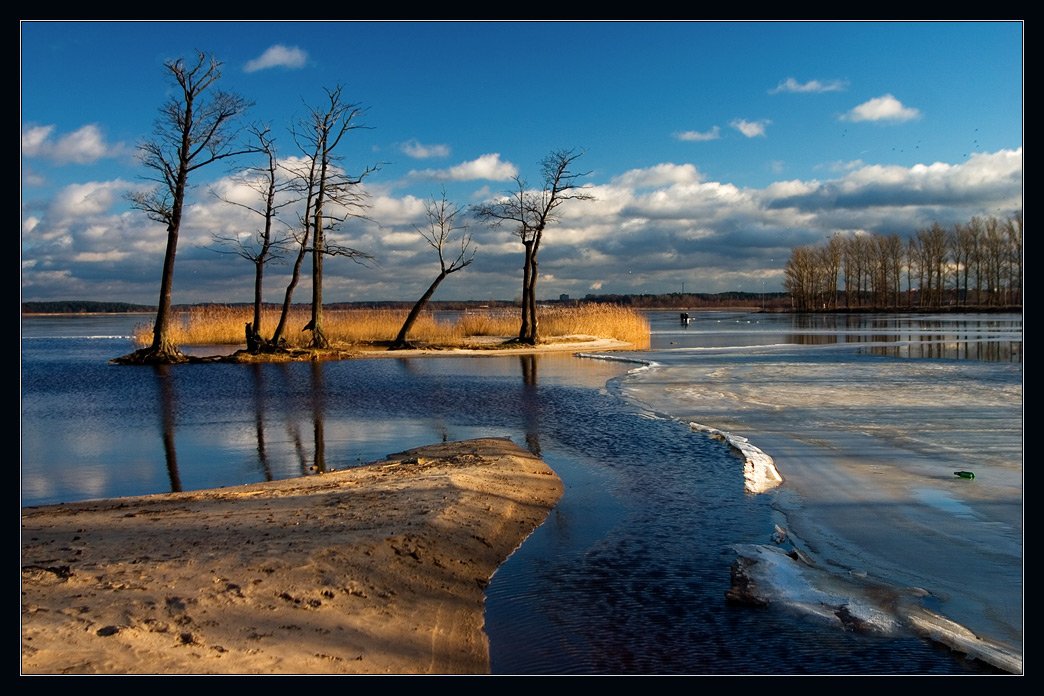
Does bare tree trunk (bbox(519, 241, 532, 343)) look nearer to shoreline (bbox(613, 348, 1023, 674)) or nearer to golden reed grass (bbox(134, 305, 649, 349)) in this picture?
golden reed grass (bbox(134, 305, 649, 349))

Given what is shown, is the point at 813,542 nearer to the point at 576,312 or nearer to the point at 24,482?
the point at 24,482

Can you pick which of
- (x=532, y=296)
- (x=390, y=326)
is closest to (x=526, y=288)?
(x=532, y=296)

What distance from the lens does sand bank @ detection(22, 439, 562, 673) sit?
3770 mm

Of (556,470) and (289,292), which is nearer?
(556,470)

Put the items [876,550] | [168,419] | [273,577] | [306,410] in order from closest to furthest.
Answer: [273,577]
[876,550]
[168,419]
[306,410]

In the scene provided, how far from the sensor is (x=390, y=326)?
1484 inches

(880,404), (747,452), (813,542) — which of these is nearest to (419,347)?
(880,404)

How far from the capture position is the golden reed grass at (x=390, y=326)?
36.3 m

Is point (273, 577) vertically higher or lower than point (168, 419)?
lower

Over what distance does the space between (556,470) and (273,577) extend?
4.51 m

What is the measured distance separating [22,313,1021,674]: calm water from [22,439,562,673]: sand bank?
15.3 inches

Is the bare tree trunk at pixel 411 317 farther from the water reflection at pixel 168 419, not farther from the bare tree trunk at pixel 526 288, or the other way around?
the water reflection at pixel 168 419

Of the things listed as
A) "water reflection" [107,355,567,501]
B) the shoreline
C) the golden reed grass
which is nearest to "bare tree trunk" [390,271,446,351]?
the golden reed grass

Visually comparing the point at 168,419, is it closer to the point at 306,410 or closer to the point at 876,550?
the point at 306,410
